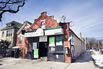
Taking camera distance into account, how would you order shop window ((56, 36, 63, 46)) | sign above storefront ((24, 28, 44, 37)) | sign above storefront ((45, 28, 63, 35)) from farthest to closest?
sign above storefront ((24, 28, 44, 37))
shop window ((56, 36, 63, 46))
sign above storefront ((45, 28, 63, 35))

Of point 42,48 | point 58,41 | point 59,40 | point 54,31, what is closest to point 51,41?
point 58,41

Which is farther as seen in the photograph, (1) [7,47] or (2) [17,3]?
(1) [7,47]

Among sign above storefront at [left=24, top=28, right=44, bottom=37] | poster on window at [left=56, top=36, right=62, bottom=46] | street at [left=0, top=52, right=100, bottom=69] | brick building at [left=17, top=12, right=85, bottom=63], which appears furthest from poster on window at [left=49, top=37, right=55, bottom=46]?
street at [left=0, top=52, right=100, bottom=69]

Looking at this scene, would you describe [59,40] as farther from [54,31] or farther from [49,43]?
[49,43]

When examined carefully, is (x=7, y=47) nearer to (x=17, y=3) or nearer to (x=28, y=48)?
(x=28, y=48)

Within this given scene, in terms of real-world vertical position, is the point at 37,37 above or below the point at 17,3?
below

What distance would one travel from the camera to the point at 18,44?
2780cm

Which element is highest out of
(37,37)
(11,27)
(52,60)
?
(11,27)

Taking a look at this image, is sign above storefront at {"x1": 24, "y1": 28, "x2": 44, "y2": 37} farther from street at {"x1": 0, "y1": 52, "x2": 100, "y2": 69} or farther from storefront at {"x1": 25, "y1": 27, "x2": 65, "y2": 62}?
street at {"x1": 0, "y1": 52, "x2": 100, "y2": 69}

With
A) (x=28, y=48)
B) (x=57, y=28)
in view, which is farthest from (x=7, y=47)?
(x=57, y=28)

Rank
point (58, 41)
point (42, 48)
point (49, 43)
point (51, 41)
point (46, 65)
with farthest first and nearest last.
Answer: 1. point (42, 48)
2. point (49, 43)
3. point (51, 41)
4. point (58, 41)
5. point (46, 65)

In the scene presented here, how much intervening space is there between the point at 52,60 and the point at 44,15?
713 cm

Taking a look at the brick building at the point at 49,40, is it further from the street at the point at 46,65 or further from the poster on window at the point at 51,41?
the street at the point at 46,65

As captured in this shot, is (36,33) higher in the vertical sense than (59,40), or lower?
higher
